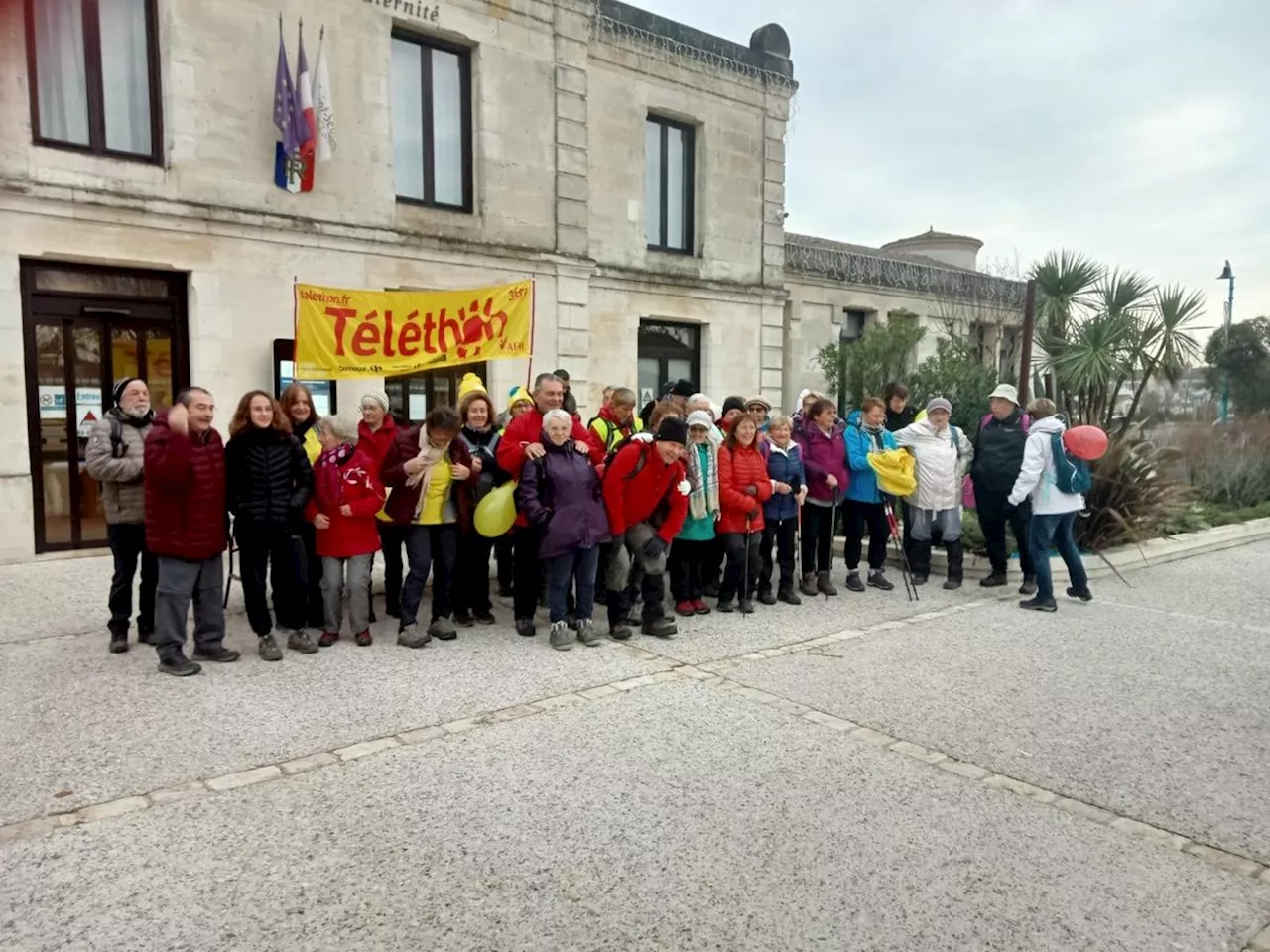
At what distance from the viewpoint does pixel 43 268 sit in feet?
30.8

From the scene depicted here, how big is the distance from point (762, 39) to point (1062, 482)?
1196 centimetres

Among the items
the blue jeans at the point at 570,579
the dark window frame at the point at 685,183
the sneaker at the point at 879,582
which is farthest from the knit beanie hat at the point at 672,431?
the dark window frame at the point at 685,183

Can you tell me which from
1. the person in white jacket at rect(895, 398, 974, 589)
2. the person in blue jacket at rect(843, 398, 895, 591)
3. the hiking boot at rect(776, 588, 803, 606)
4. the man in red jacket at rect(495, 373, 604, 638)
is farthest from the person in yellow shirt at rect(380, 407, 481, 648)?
the person in white jacket at rect(895, 398, 974, 589)

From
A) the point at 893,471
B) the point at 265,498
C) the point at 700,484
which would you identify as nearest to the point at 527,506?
the point at 700,484

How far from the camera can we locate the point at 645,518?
6.94 meters

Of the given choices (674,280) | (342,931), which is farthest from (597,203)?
(342,931)

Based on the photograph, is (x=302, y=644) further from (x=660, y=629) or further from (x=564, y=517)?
(x=660, y=629)

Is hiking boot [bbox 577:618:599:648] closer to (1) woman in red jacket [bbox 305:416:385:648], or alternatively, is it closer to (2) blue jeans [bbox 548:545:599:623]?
(2) blue jeans [bbox 548:545:599:623]

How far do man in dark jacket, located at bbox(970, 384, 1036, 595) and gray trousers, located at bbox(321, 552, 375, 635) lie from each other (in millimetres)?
5709

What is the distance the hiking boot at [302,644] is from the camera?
20.4 feet

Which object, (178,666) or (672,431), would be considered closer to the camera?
(178,666)

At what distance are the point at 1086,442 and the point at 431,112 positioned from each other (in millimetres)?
9378

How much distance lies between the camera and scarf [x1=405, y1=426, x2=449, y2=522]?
641 cm

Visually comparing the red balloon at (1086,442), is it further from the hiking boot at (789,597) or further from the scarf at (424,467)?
the scarf at (424,467)
